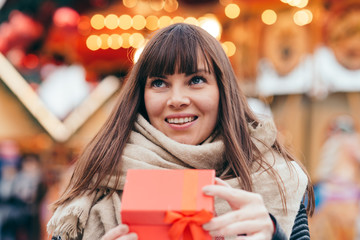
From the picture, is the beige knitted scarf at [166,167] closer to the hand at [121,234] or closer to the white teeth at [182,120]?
the white teeth at [182,120]

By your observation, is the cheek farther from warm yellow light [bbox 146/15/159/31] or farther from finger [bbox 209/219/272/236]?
warm yellow light [bbox 146/15/159/31]

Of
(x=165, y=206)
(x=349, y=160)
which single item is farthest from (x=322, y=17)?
(x=165, y=206)

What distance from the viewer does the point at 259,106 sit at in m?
6.00

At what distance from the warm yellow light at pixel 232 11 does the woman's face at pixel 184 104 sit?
14.9 feet

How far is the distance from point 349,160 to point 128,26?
330 centimetres

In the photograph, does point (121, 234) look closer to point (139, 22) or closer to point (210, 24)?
point (210, 24)

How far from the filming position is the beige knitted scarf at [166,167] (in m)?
1.63

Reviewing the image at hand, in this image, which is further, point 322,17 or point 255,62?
point 255,62

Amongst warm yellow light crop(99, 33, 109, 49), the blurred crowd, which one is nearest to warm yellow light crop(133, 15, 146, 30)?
warm yellow light crop(99, 33, 109, 49)

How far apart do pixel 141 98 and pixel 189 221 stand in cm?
66

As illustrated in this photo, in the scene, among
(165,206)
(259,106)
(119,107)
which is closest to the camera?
(165,206)

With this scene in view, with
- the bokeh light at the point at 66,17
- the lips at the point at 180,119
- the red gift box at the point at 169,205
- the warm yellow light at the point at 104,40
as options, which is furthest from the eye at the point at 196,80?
the warm yellow light at the point at 104,40

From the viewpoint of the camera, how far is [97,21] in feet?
22.5

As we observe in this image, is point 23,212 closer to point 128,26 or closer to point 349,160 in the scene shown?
point 128,26
